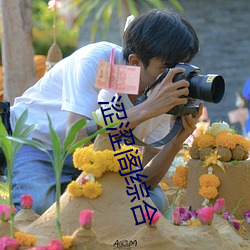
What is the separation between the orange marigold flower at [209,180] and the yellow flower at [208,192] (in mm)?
20

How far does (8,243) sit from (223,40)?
28.4 feet

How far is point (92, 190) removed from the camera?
2211mm

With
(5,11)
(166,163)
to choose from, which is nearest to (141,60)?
(166,163)

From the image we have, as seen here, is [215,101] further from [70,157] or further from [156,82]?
[70,157]

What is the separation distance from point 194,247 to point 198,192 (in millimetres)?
998

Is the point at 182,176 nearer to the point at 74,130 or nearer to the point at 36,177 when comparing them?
the point at 36,177

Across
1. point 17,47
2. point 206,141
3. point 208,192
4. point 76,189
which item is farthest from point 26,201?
point 17,47

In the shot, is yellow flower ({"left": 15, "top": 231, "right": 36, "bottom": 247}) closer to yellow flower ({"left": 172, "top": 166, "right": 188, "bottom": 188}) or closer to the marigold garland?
the marigold garland

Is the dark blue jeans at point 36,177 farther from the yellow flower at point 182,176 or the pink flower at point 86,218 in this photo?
the pink flower at point 86,218

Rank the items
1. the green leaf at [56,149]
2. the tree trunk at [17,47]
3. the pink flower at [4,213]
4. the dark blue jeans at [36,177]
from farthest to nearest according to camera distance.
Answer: the tree trunk at [17,47] → the dark blue jeans at [36,177] → the pink flower at [4,213] → the green leaf at [56,149]

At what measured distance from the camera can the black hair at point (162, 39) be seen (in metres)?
2.68

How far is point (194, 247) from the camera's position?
7.30 feet

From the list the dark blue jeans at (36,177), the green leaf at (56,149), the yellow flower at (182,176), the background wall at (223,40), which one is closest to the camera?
the green leaf at (56,149)

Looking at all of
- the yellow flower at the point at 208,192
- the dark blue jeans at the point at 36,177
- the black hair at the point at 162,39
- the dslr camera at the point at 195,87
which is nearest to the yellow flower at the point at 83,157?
the dslr camera at the point at 195,87
